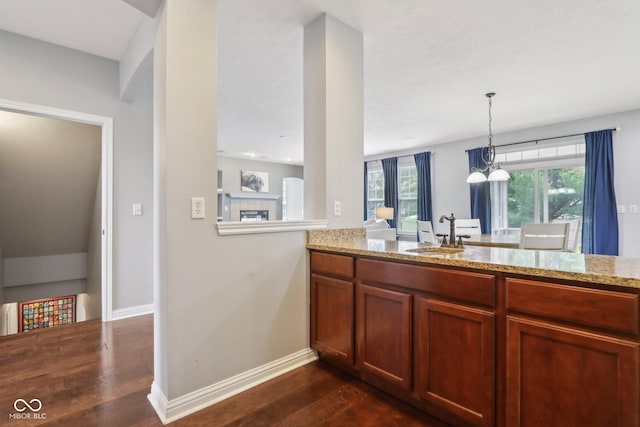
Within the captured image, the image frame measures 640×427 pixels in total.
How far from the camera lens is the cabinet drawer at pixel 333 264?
1986mm

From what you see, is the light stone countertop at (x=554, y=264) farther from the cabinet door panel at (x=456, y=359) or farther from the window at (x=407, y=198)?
the window at (x=407, y=198)

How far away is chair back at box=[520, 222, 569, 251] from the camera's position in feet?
9.24

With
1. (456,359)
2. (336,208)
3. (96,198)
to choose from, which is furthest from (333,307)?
(96,198)

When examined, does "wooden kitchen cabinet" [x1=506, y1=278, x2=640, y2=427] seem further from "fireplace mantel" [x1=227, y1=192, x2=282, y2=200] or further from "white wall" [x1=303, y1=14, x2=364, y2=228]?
"fireplace mantel" [x1=227, y1=192, x2=282, y2=200]

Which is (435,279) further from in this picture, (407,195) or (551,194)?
(407,195)

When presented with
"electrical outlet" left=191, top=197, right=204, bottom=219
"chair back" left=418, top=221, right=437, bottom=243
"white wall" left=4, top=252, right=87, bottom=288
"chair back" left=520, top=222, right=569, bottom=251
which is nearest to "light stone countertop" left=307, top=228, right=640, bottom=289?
"electrical outlet" left=191, top=197, right=204, bottom=219

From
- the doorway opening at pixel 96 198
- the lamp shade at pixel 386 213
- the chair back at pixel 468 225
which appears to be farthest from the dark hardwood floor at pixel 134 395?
the lamp shade at pixel 386 213

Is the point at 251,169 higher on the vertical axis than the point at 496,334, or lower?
higher

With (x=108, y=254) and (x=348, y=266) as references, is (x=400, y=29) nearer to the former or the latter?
(x=348, y=266)

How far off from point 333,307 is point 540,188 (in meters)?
5.21

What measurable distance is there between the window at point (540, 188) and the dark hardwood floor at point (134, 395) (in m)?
5.18

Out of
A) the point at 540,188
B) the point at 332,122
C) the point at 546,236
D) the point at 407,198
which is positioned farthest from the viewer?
the point at 407,198

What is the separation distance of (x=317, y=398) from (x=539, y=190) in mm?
5592

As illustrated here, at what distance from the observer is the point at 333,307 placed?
6.90 ft
